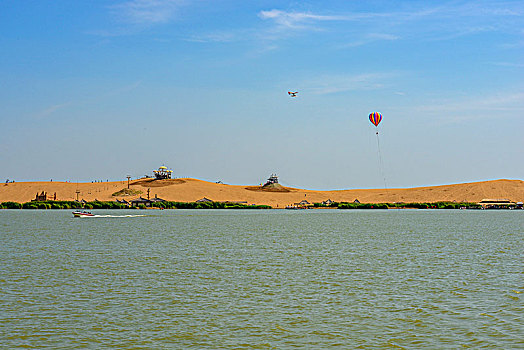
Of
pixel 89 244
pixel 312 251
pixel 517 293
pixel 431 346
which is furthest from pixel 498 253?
pixel 89 244

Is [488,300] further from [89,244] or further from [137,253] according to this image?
[89,244]

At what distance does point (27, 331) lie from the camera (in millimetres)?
19844

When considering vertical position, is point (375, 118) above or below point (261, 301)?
above

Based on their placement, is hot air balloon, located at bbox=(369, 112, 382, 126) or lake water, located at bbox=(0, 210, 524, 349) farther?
hot air balloon, located at bbox=(369, 112, 382, 126)

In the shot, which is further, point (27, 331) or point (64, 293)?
point (64, 293)

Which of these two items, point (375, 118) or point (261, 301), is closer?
point (261, 301)

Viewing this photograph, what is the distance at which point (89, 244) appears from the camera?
185 ft

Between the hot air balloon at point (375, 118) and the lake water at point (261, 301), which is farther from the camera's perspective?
the hot air balloon at point (375, 118)

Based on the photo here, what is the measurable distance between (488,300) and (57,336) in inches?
668

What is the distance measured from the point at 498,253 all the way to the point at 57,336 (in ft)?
122

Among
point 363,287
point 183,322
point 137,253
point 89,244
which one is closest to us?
point 183,322

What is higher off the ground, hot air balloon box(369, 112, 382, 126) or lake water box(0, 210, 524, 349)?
hot air balloon box(369, 112, 382, 126)

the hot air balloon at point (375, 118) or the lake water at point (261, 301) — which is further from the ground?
the hot air balloon at point (375, 118)

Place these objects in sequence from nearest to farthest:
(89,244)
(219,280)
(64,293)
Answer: (64,293), (219,280), (89,244)
